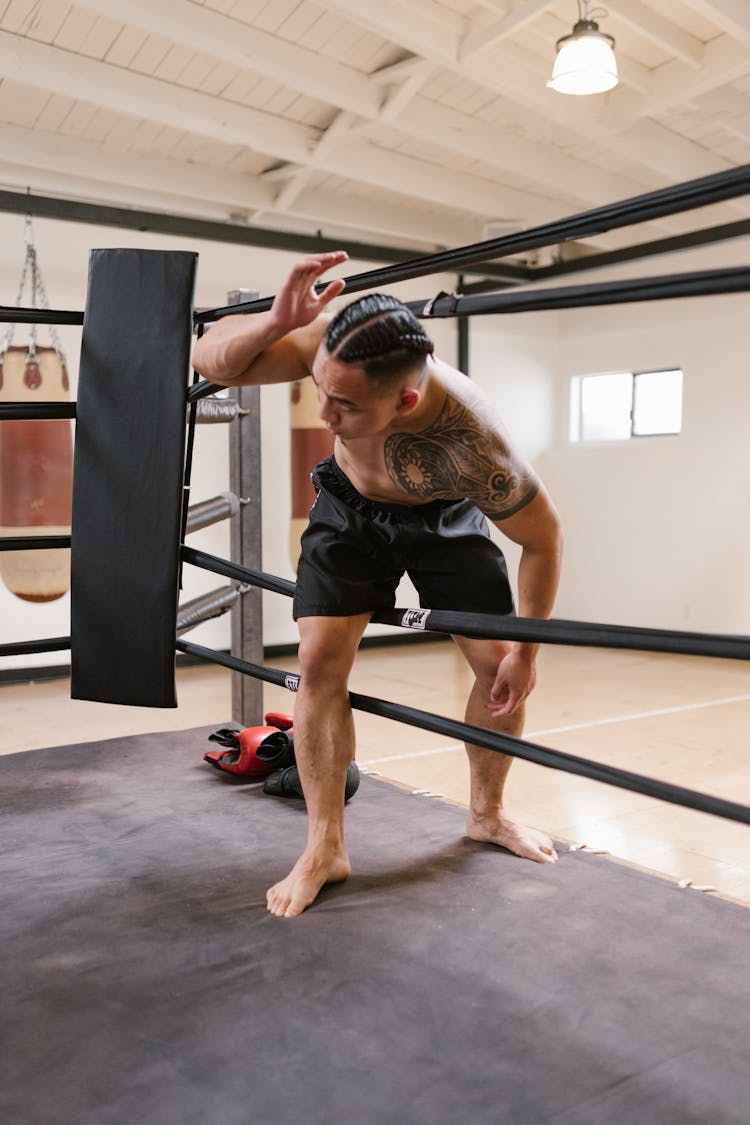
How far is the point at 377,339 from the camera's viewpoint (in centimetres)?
138

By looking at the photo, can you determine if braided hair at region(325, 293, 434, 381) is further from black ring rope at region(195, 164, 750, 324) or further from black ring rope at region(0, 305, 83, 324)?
black ring rope at region(0, 305, 83, 324)

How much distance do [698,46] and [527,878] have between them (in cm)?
362

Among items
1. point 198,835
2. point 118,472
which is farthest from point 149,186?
point 198,835

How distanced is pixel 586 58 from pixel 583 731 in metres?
2.56

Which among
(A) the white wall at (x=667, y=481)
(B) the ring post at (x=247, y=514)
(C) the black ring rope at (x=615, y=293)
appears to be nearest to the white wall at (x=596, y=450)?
(A) the white wall at (x=667, y=481)

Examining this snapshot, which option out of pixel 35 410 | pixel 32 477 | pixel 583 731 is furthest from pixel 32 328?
pixel 583 731

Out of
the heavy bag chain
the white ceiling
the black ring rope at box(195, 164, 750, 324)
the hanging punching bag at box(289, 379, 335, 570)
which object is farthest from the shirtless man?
the hanging punching bag at box(289, 379, 335, 570)

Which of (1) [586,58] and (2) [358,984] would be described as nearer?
(2) [358,984]

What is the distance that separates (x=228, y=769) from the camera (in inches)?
98.3

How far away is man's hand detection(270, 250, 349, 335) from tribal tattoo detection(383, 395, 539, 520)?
0.24 meters

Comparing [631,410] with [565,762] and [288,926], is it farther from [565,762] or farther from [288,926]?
[565,762]

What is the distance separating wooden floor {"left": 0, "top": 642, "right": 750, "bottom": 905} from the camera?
2686 millimetres

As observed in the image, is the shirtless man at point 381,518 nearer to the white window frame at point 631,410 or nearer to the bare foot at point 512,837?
the bare foot at point 512,837

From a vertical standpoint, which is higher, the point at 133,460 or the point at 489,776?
the point at 133,460
